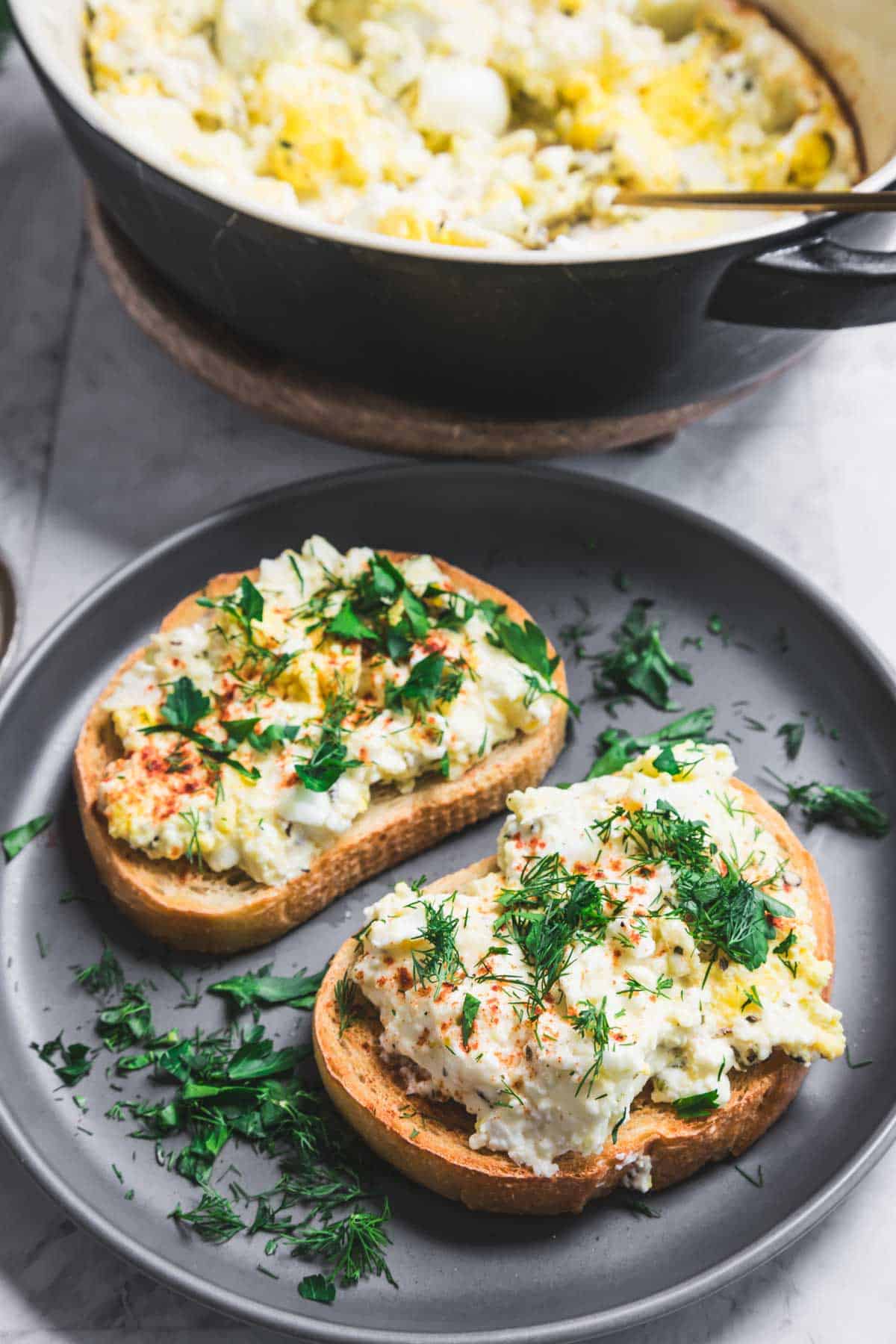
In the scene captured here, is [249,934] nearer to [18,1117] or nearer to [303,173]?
[18,1117]

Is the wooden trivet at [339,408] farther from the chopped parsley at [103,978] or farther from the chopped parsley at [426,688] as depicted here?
the chopped parsley at [103,978]

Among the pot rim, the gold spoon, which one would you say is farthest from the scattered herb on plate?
the gold spoon

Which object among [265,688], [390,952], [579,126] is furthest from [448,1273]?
[579,126]

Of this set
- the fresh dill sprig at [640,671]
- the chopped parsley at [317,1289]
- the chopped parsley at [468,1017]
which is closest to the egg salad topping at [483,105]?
the fresh dill sprig at [640,671]

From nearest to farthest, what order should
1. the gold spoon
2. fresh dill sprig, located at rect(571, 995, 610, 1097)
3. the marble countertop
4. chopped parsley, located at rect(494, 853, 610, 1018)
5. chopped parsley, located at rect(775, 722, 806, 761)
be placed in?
fresh dill sprig, located at rect(571, 995, 610, 1097) < chopped parsley, located at rect(494, 853, 610, 1018) < the gold spoon < chopped parsley, located at rect(775, 722, 806, 761) < the marble countertop

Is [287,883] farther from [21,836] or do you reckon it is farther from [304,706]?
[21,836]

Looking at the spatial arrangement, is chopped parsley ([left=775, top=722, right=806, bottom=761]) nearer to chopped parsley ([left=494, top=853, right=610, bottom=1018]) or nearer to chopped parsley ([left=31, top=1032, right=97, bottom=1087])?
chopped parsley ([left=494, top=853, right=610, bottom=1018])
